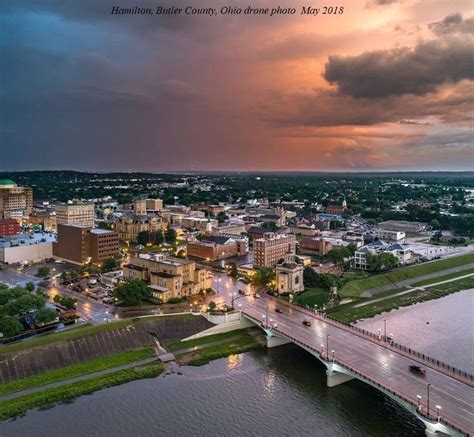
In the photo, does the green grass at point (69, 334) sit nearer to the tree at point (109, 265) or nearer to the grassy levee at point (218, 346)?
the grassy levee at point (218, 346)

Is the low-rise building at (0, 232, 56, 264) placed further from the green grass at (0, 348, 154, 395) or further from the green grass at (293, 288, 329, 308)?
the green grass at (293, 288, 329, 308)

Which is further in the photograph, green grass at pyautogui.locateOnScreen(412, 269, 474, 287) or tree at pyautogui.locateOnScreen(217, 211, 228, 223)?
tree at pyautogui.locateOnScreen(217, 211, 228, 223)

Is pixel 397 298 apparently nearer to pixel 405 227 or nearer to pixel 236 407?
pixel 236 407

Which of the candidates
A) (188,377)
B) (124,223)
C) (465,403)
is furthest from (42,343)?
(124,223)

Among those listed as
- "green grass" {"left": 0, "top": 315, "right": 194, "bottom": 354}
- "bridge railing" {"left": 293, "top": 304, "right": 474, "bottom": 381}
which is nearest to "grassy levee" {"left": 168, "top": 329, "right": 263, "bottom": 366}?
"green grass" {"left": 0, "top": 315, "right": 194, "bottom": 354}

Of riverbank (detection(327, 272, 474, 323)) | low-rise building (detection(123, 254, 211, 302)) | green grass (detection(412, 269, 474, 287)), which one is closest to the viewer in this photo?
low-rise building (detection(123, 254, 211, 302))
